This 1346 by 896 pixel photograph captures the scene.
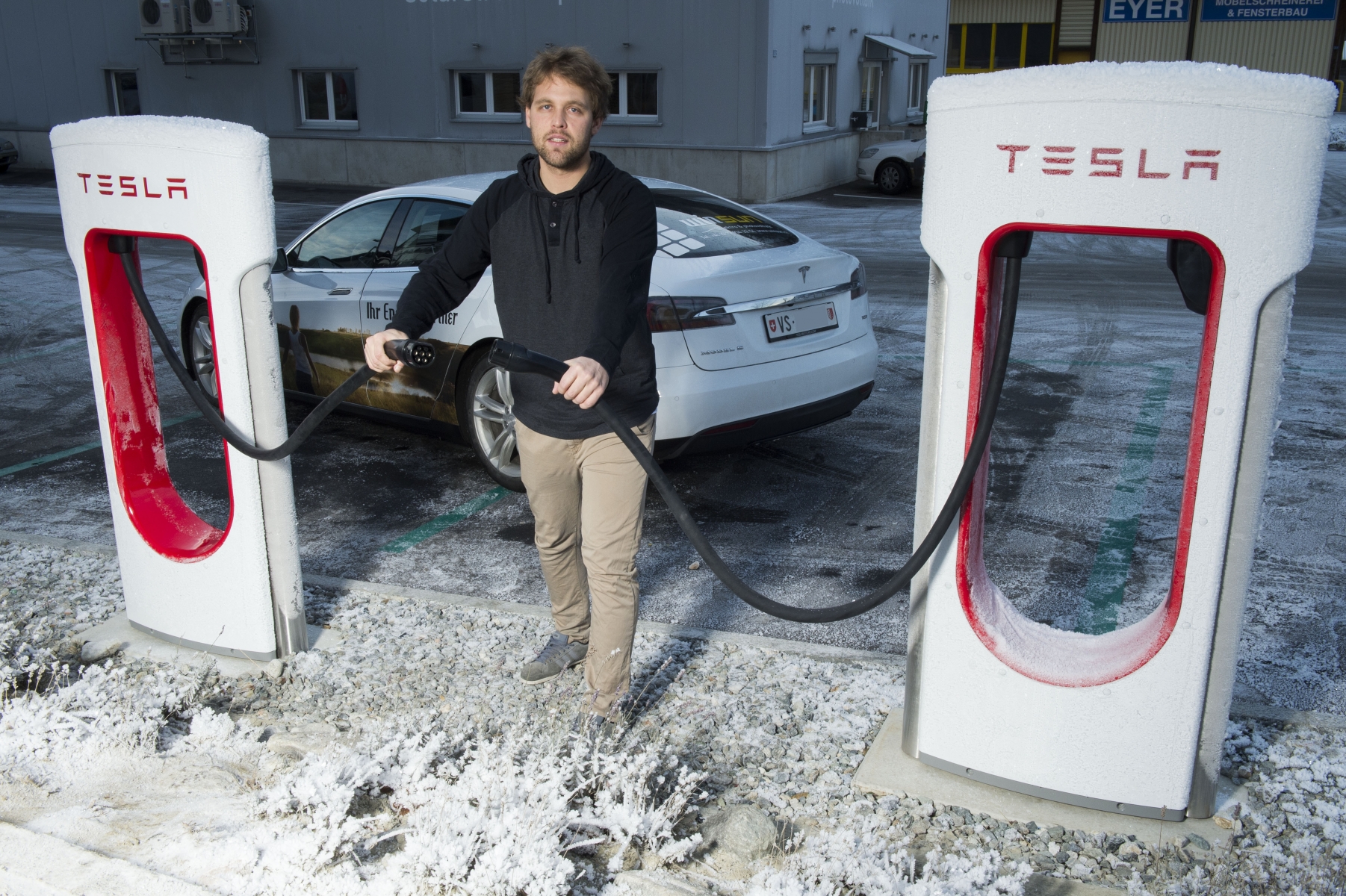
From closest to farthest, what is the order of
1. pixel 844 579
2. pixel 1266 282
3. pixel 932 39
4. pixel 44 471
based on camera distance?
pixel 1266 282, pixel 844 579, pixel 44 471, pixel 932 39

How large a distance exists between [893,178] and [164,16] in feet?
49.4

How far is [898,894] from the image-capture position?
258 centimetres

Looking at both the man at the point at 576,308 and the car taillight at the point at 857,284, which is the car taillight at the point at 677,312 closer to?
the car taillight at the point at 857,284

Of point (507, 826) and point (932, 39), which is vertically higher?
point (932, 39)

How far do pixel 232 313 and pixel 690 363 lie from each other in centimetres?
210

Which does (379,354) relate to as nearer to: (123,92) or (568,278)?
(568,278)

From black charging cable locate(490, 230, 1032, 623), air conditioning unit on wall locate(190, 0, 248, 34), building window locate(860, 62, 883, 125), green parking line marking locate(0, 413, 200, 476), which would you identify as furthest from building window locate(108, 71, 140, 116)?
black charging cable locate(490, 230, 1032, 623)

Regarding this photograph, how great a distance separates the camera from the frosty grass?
8.89ft

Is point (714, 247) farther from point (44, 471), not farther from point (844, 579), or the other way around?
point (44, 471)

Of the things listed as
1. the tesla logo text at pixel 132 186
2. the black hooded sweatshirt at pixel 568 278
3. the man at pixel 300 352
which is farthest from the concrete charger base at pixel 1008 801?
the man at pixel 300 352

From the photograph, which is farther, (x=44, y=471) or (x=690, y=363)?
(x=44, y=471)

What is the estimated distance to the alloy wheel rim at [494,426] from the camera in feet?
18.4

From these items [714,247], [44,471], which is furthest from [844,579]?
[44,471]

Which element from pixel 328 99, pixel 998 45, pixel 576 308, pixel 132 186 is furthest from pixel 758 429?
pixel 998 45
